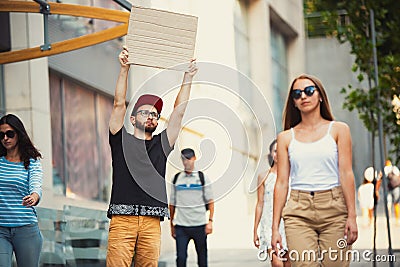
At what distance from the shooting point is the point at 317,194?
6.53 m

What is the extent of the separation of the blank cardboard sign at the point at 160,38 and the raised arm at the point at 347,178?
1.50 meters

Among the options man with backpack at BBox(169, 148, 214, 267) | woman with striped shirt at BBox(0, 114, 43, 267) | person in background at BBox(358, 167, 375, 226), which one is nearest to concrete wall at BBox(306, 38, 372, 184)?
person in background at BBox(358, 167, 375, 226)

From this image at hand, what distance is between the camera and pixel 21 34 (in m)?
13.4

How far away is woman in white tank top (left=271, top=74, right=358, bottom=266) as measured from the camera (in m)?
6.45

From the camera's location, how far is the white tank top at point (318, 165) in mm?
6543

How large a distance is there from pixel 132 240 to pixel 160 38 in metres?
1.61

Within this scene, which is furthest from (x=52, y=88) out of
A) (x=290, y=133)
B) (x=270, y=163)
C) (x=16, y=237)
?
(x=290, y=133)

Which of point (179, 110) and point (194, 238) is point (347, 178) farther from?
point (194, 238)

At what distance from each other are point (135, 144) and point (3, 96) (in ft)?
21.6

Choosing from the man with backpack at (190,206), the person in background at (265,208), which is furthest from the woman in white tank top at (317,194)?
the man with backpack at (190,206)

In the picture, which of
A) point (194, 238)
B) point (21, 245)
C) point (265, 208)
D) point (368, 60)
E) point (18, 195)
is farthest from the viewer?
point (368, 60)

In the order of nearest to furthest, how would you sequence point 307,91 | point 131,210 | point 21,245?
point 307,91
point 131,210
point 21,245

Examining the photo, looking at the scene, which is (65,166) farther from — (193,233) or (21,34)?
(193,233)

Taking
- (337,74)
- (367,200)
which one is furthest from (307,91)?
(337,74)
